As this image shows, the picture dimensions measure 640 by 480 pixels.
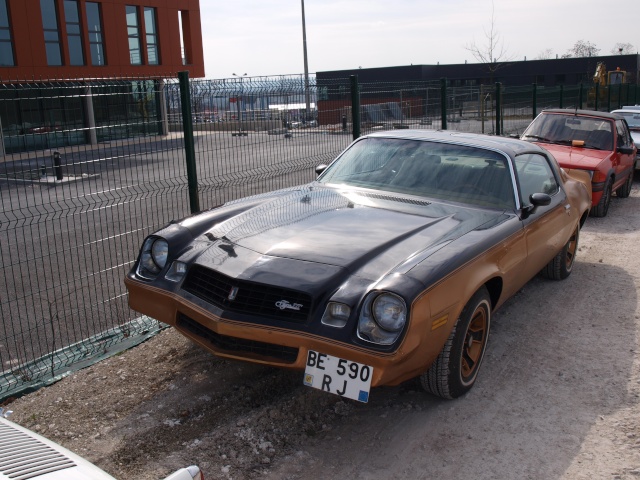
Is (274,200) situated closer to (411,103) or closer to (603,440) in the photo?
(603,440)

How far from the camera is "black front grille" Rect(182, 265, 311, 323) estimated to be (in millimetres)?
3676

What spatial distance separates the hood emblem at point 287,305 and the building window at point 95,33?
28.4 metres

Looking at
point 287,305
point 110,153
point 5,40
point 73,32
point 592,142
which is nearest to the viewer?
point 287,305

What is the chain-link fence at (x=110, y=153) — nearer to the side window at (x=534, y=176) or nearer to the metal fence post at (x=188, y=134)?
the metal fence post at (x=188, y=134)

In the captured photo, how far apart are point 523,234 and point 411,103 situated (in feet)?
24.0

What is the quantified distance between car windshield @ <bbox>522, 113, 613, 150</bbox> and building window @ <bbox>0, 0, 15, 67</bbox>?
71.4ft

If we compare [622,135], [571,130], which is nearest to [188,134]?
[571,130]

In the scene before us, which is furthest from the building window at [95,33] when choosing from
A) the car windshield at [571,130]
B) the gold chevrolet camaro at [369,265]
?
the gold chevrolet camaro at [369,265]

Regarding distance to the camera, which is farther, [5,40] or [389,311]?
[5,40]

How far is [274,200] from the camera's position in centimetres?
518

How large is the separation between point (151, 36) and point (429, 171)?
2993 centimetres

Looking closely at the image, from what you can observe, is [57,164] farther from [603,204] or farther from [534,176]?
[603,204]

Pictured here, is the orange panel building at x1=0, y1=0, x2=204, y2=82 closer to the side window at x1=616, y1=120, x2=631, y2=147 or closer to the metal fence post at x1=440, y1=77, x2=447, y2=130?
the metal fence post at x1=440, y1=77, x2=447, y2=130

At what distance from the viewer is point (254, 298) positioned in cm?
379
